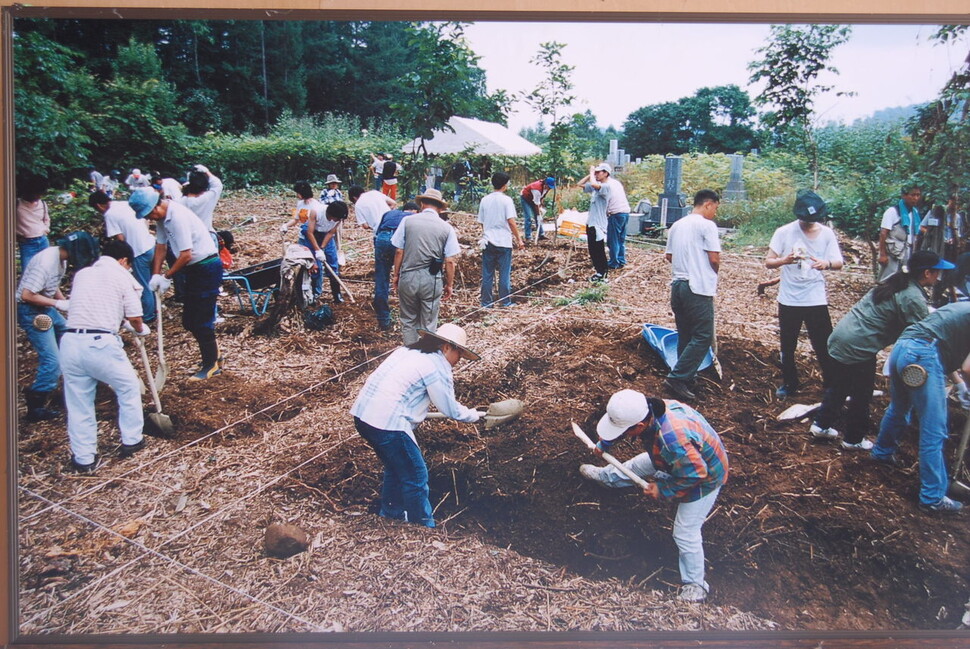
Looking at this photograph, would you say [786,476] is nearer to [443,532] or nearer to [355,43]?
[443,532]

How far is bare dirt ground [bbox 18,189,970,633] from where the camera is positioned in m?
3.01

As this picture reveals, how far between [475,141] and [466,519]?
2409 mm

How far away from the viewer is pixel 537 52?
10.7 feet

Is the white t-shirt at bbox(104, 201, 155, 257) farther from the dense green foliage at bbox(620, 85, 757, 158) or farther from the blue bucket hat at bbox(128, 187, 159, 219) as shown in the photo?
the dense green foliage at bbox(620, 85, 757, 158)

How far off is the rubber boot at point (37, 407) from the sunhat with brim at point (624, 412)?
3.15m

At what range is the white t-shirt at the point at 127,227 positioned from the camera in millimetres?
3279

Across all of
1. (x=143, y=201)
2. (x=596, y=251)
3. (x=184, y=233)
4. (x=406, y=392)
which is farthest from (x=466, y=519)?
(x=143, y=201)

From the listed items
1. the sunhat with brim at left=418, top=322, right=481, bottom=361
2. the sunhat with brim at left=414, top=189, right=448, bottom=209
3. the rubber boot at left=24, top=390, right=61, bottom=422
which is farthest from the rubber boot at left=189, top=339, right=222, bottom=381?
the sunhat with brim at left=414, top=189, right=448, bottom=209

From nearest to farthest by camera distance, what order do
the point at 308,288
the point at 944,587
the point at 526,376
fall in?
1. the point at 944,587
2. the point at 526,376
3. the point at 308,288

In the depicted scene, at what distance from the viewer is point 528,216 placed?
164 inches

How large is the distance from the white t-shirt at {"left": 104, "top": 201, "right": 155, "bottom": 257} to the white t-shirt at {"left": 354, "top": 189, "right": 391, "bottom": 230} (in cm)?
132

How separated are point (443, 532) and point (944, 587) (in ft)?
9.27

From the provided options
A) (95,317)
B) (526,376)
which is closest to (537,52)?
(526,376)

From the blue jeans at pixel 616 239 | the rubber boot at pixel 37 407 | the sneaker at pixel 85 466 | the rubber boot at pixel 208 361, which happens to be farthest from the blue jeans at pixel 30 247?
the blue jeans at pixel 616 239
